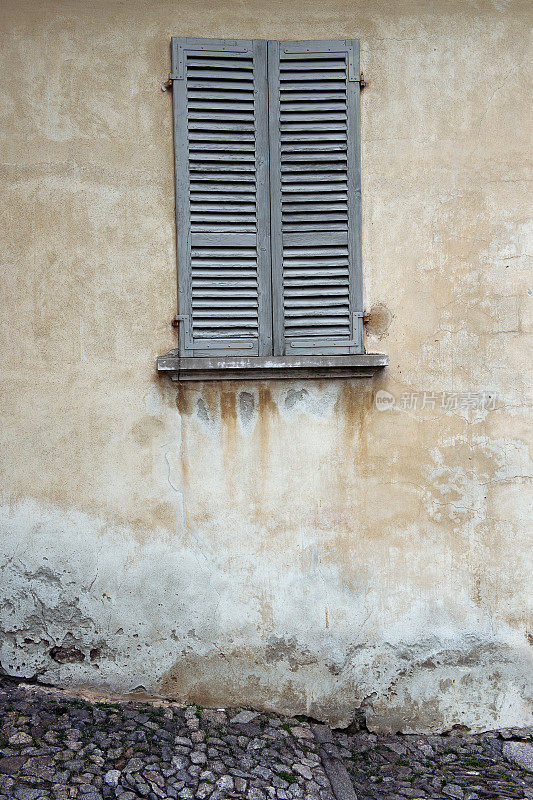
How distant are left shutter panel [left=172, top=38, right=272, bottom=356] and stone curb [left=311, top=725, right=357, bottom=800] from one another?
210cm

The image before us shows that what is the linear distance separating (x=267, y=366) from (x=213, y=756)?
6.47 feet

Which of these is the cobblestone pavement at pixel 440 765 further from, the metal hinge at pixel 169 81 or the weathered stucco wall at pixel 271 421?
the metal hinge at pixel 169 81

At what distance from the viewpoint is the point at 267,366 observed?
3.71 meters

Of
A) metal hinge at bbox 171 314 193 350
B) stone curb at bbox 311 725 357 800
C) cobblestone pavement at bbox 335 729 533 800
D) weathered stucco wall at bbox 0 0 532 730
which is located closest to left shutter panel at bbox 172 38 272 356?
metal hinge at bbox 171 314 193 350

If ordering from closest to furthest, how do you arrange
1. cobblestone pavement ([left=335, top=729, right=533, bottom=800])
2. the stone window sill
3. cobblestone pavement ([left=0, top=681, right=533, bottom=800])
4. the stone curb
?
1. cobblestone pavement ([left=0, top=681, right=533, bottom=800])
2. the stone curb
3. cobblestone pavement ([left=335, top=729, right=533, bottom=800])
4. the stone window sill

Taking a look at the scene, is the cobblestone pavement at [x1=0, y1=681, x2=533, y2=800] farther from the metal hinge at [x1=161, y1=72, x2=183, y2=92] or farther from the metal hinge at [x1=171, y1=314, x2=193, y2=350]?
the metal hinge at [x1=161, y1=72, x2=183, y2=92]

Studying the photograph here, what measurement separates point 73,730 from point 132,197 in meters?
2.76

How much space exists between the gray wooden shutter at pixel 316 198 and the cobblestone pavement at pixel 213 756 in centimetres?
204

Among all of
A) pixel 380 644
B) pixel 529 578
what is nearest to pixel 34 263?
pixel 380 644

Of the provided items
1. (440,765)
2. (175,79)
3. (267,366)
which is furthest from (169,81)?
(440,765)

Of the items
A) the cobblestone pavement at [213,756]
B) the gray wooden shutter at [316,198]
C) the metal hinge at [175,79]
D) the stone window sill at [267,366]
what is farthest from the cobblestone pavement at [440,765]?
the metal hinge at [175,79]

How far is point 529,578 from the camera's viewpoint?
12.9 feet

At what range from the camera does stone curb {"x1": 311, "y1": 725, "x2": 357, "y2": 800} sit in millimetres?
3371

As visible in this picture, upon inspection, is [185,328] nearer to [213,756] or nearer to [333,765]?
[213,756]
